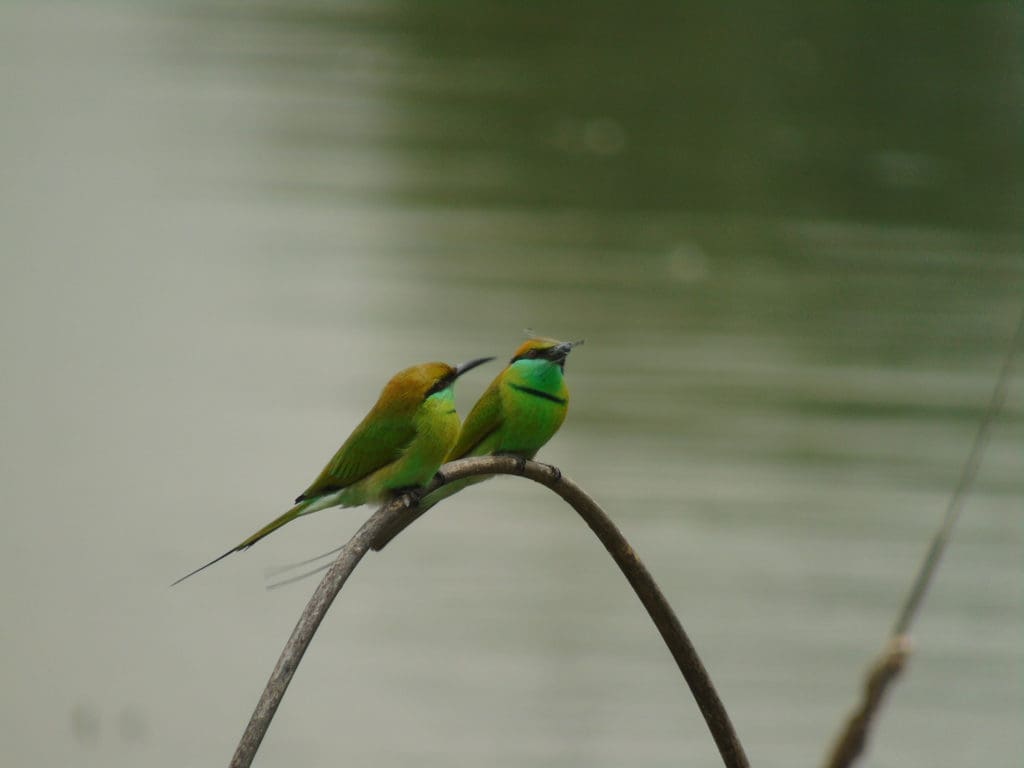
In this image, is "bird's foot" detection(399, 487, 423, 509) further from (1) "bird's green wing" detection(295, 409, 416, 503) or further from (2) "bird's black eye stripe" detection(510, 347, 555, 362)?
(2) "bird's black eye stripe" detection(510, 347, 555, 362)

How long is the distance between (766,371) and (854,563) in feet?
2.39

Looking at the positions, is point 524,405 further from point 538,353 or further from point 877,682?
point 877,682

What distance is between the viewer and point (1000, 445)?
3.86 meters

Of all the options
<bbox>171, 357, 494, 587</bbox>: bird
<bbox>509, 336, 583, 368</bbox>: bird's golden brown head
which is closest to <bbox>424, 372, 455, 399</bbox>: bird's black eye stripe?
<bbox>171, 357, 494, 587</bbox>: bird

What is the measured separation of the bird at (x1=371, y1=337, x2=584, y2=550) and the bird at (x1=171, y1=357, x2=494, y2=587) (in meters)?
0.16

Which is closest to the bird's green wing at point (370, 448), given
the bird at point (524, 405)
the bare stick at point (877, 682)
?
the bird at point (524, 405)

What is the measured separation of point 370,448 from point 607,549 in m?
0.27

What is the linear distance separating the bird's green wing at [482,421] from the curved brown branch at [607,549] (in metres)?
0.22

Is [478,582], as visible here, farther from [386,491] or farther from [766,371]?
[386,491]

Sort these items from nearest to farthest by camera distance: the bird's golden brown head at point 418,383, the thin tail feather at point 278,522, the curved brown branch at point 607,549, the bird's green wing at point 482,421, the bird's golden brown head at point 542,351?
the curved brown branch at point 607,549, the thin tail feather at point 278,522, the bird's golden brown head at point 418,383, the bird's golden brown head at point 542,351, the bird's green wing at point 482,421

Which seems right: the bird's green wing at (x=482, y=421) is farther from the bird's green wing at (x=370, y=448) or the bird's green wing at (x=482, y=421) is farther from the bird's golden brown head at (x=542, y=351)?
the bird's green wing at (x=370, y=448)

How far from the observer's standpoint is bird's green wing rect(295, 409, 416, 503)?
3.72ft

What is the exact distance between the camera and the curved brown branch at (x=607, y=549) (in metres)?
0.66

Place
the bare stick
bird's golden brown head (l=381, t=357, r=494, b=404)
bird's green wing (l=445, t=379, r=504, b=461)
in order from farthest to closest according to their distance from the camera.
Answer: bird's green wing (l=445, t=379, r=504, b=461)
bird's golden brown head (l=381, t=357, r=494, b=404)
the bare stick
